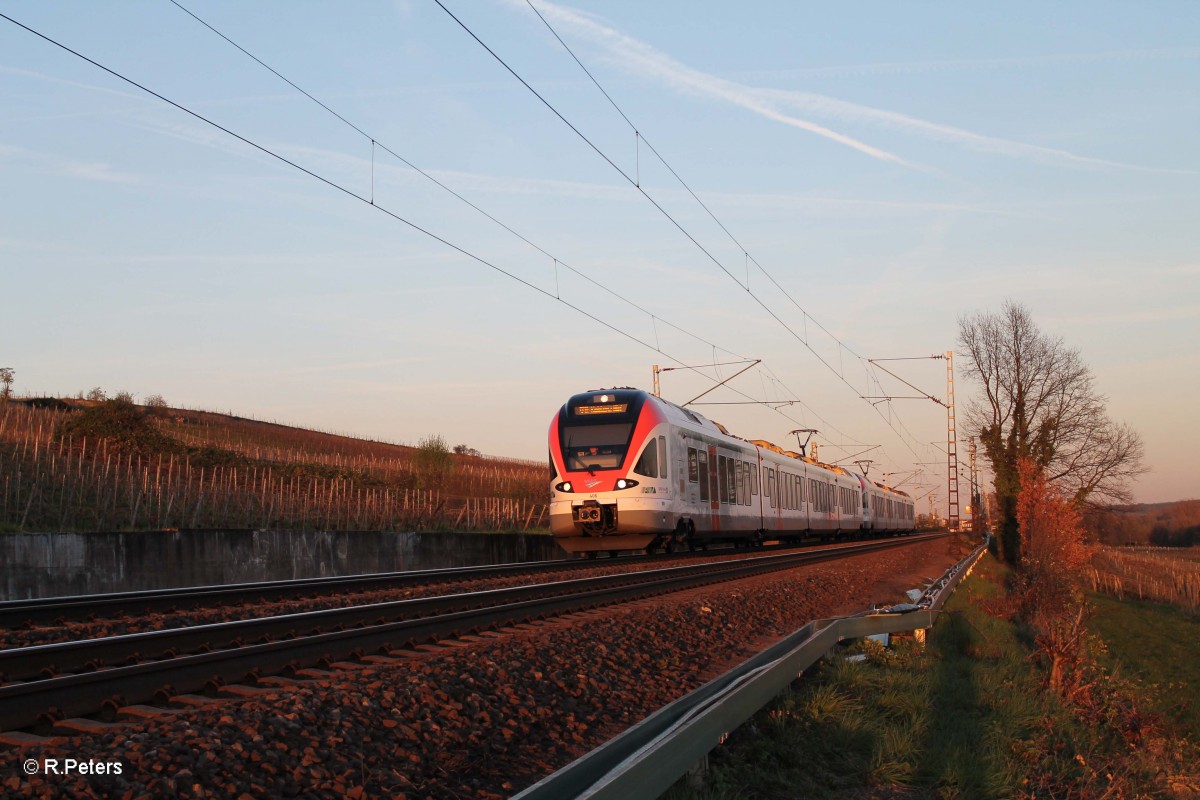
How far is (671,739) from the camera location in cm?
474

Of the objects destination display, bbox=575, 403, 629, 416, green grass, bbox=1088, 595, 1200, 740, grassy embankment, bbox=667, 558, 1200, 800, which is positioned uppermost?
destination display, bbox=575, 403, 629, 416

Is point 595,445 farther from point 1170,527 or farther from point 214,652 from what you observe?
point 1170,527

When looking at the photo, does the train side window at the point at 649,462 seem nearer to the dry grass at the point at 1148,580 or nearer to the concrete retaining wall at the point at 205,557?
the concrete retaining wall at the point at 205,557

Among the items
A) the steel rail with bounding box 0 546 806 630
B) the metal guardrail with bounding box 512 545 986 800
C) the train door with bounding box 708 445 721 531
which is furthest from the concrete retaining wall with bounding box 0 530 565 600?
the metal guardrail with bounding box 512 545 986 800

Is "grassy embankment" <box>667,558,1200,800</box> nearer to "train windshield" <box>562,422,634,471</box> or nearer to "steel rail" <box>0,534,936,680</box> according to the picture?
"steel rail" <box>0,534,936,680</box>

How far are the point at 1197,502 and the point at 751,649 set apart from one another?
136279mm

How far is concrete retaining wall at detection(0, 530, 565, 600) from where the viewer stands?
47.0ft

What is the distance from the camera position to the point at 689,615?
11.9 m

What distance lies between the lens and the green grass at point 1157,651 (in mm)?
17234

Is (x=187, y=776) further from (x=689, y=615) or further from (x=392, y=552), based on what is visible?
(x=392, y=552)

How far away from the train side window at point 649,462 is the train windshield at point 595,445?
1.22ft

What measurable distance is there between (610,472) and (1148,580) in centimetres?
3609

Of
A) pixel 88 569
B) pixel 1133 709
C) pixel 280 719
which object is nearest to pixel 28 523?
pixel 88 569

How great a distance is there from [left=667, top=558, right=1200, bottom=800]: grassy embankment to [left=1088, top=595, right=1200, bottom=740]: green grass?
3.54 m
